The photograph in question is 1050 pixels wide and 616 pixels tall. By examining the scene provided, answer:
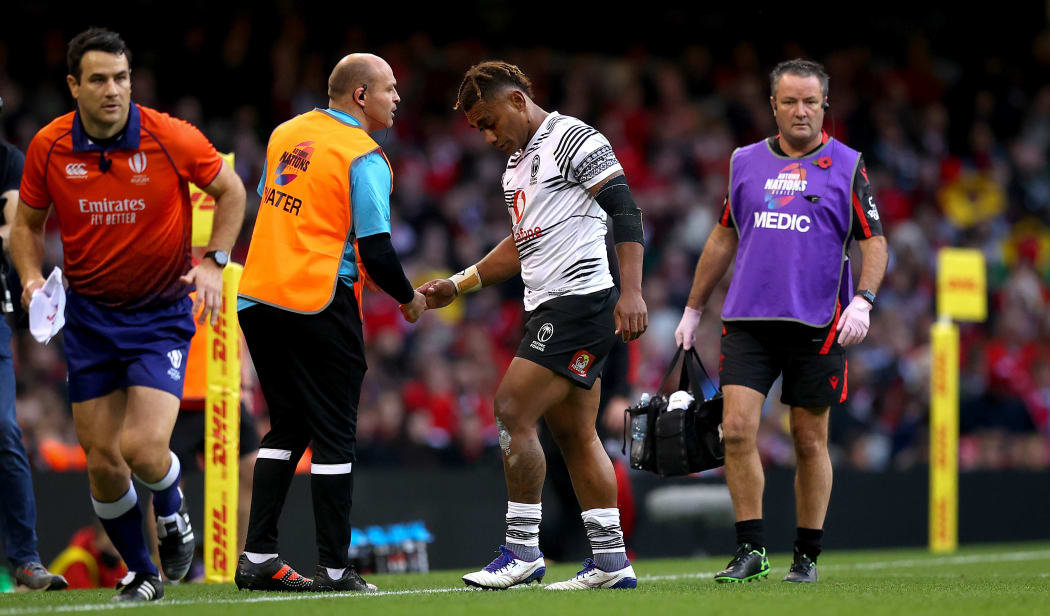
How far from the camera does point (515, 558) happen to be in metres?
6.20

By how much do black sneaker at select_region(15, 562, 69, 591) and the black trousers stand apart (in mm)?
1392

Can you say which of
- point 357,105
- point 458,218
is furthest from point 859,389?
point 357,105

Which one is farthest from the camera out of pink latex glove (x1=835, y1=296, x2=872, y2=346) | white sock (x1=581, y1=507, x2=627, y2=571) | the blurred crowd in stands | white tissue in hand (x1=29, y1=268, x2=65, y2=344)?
the blurred crowd in stands

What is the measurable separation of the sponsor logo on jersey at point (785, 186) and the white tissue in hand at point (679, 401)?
100cm

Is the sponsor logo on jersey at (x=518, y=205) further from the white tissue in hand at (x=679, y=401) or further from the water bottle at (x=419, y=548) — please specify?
the water bottle at (x=419, y=548)

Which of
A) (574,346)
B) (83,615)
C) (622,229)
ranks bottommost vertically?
(83,615)

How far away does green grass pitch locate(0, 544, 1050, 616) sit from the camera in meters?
5.14

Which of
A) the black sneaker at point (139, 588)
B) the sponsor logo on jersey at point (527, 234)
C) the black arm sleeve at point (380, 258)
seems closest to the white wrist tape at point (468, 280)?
the sponsor logo on jersey at point (527, 234)

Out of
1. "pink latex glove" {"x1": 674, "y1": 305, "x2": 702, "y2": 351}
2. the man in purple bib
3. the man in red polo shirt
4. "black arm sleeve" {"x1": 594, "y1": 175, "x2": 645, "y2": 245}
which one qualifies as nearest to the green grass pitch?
the man in purple bib

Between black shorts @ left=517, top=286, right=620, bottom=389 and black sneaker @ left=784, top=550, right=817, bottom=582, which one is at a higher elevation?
black shorts @ left=517, top=286, right=620, bottom=389

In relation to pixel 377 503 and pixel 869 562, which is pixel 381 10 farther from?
pixel 869 562

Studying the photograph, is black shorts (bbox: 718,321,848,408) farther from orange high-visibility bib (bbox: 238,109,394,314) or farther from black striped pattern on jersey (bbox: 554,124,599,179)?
orange high-visibility bib (bbox: 238,109,394,314)

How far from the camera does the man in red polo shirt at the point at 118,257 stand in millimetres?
6016

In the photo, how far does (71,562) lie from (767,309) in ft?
15.6
